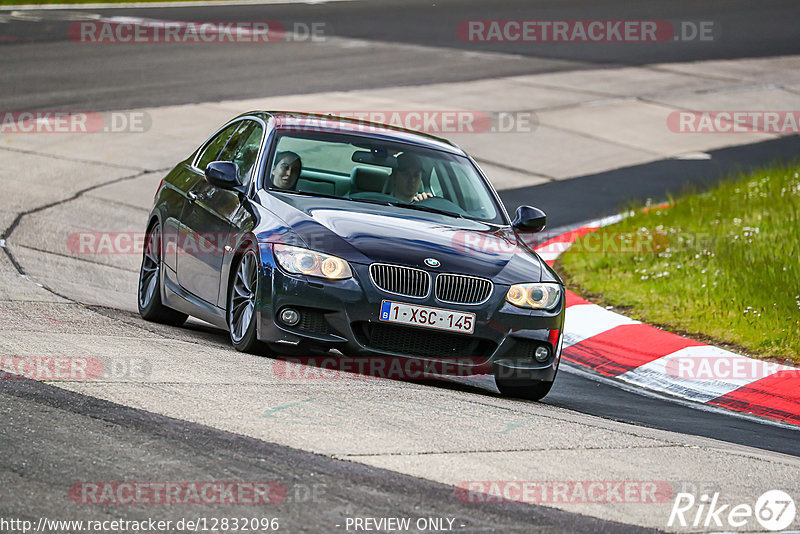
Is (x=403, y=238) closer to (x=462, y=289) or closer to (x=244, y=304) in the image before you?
(x=462, y=289)

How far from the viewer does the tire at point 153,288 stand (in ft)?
30.4

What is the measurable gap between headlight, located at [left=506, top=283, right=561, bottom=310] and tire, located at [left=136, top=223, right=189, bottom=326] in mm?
2904

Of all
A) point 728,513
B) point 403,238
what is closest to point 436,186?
point 403,238

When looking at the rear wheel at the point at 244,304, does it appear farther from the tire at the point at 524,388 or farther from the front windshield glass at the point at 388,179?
the tire at the point at 524,388

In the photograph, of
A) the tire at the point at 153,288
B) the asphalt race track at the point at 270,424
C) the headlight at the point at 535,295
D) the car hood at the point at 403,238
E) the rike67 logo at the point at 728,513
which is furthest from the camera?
the tire at the point at 153,288

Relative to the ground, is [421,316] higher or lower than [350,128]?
lower

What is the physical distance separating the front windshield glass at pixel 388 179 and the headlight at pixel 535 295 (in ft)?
3.38

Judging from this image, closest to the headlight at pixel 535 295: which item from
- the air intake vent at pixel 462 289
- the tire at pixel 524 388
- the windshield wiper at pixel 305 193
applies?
the air intake vent at pixel 462 289

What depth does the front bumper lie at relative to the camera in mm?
7238

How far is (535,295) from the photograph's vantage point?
25.0 feet

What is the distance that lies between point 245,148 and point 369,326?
220 cm

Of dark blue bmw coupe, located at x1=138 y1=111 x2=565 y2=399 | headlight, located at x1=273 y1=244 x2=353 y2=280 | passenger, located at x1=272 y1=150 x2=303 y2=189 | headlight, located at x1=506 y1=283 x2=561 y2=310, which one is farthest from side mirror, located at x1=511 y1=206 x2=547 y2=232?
Result: headlight, located at x1=273 y1=244 x2=353 y2=280

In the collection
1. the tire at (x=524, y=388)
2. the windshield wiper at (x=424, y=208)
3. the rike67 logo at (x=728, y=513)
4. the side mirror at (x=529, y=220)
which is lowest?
the tire at (x=524, y=388)

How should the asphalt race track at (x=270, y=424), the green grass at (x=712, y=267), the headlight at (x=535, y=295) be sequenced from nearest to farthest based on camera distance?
the asphalt race track at (x=270, y=424) → the headlight at (x=535, y=295) → the green grass at (x=712, y=267)
